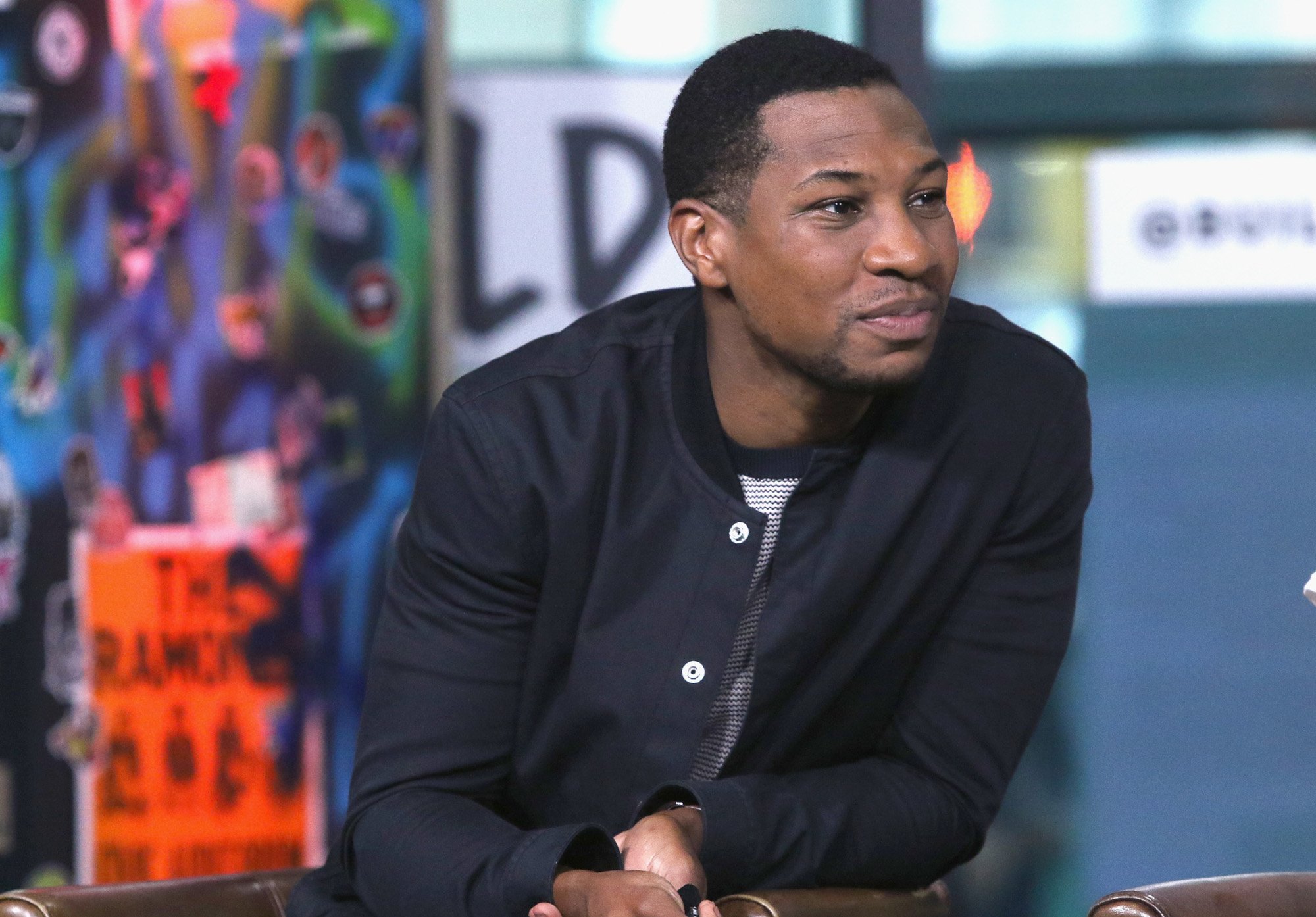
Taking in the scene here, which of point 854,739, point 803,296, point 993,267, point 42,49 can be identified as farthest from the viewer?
point 993,267

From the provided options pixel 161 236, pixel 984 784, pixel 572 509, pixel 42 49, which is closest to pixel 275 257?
pixel 161 236

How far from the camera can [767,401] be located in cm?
218

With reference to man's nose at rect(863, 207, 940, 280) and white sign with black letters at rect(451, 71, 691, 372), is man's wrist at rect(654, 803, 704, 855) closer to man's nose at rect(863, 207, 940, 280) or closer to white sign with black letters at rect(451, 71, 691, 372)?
man's nose at rect(863, 207, 940, 280)

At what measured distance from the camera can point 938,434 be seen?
84.7 inches

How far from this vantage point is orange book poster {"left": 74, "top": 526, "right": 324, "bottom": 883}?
11.2ft

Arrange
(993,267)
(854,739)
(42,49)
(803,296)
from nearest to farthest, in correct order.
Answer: (803,296), (854,739), (42,49), (993,267)

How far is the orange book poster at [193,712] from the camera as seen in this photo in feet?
11.2

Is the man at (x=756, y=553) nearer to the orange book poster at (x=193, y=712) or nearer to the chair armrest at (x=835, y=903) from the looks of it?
the chair armrest at (x=835, y=903)

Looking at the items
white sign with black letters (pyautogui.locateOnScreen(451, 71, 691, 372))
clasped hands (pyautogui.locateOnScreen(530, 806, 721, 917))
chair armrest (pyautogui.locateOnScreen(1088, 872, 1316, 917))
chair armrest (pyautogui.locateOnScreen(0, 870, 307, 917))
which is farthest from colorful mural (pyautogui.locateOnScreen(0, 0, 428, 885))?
chair armrest (pyautogui.locateOnScreen(1088, 872, 1316, 917))

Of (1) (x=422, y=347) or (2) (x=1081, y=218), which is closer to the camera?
(1) (x=422, y=347)

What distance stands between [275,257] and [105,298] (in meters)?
0.36

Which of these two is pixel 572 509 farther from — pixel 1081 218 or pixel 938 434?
pixel 1081 218

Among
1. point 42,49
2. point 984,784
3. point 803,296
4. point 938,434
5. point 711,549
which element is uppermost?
point 42,49

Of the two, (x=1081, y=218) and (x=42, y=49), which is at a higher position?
(x=42, y=49)
